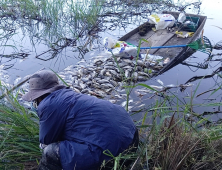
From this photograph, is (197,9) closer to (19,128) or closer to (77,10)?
(77,10)

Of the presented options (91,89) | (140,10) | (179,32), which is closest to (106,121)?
(91,89)

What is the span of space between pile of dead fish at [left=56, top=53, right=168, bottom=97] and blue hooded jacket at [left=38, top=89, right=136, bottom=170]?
2116 millimetres

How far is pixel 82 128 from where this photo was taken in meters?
2.01

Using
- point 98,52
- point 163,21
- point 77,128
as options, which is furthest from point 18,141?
point 163,21

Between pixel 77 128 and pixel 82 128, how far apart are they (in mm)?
55

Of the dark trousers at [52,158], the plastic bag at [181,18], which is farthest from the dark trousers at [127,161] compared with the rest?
the plastic bag at [181,18]

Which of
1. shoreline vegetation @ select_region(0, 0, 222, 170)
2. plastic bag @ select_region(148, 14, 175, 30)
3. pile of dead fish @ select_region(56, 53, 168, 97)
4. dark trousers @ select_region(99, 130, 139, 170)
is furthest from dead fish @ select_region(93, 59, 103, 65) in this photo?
dark trousers @ select_region(99, 130, 139, 170)

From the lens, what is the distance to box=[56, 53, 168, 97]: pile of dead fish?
4439mm

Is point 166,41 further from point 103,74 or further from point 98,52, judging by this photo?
point 103,74

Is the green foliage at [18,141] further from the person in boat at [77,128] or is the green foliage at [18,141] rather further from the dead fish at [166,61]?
the dead fish at [166,61]

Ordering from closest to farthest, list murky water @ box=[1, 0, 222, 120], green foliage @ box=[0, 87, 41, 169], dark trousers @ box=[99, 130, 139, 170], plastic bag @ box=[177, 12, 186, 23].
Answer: dark trousers @ box=[99, 130, 139, 170]
green foliage @ box=[0, 87, 41, 169]
murky water @ box=[1, 0, 222, 120]
plastic bag @ box=[177, 12, 186, 23]

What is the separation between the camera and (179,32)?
22.5 feet

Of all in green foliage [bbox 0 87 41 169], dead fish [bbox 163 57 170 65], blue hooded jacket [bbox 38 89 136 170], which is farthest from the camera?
dead fish [bbox 163 57 170 65]

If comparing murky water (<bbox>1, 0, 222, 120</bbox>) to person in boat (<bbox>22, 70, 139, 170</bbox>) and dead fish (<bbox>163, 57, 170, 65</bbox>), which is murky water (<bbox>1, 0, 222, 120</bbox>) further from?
person in boat (<bbox>22, 70, 139, 170</bbox>)
